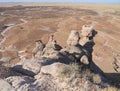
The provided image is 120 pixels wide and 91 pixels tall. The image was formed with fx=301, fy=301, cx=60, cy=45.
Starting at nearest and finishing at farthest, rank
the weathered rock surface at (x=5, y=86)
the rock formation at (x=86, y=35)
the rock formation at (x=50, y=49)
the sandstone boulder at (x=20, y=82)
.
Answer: the weathered rock surface at (x=5, y=86), the sandstone boulder at (x=20, y=82), the rock formation at (x=50, y=49), the rock formation at (x=86, y=35)

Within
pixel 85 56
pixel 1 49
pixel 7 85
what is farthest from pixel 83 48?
pixel 1 49

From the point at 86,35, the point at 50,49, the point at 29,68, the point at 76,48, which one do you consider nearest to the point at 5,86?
the point at 29,68

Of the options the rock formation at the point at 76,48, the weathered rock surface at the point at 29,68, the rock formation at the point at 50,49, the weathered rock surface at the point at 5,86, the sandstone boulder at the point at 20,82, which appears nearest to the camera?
the weathered rock surface at the point at 5,86

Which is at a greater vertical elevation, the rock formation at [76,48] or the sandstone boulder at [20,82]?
the sandstone boulder at [20,82]

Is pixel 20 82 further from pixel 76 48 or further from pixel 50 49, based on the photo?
pixel 76 48

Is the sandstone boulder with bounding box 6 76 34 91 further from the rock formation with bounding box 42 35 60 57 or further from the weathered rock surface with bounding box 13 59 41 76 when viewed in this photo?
the rock formation with bounding box 42 35 60 57

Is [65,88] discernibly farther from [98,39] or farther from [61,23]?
[61,23]

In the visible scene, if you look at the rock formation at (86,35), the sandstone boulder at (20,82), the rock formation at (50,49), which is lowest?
the rock formation at (50,49)

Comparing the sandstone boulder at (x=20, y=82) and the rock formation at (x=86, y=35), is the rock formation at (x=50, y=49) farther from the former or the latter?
the sandstone boulder at (x=20, y=82)

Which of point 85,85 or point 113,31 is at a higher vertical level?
point 85,85

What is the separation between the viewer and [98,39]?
6291 cm

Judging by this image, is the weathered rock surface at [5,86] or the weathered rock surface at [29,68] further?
the weathered rock surface at [29,68]

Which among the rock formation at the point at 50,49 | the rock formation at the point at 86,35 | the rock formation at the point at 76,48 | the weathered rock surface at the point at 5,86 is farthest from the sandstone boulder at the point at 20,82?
the rock formation at the point at 86,35

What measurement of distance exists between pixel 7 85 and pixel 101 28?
65675 mm
